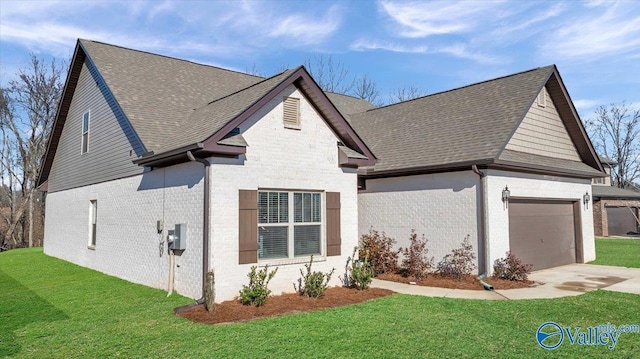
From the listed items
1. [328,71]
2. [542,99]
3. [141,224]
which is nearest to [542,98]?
[542,99]

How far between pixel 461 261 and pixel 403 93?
32.0 meters

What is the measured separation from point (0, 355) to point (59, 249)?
13.4 metres

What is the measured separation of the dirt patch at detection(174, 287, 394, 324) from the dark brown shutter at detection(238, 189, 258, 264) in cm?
95

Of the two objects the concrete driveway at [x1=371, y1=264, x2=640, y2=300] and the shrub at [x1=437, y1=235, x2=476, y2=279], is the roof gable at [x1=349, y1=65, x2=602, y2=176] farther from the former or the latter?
the concrete driveway at [x1=371, y1=264, x2=640, y2=300]

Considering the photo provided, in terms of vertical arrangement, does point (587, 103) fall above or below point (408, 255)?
above

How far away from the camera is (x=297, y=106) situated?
10219 millimetres

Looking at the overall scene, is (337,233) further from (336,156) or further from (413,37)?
(413,37)

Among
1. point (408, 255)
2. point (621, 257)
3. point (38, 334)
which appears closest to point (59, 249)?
point (38, 334)

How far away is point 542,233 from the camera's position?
13875 mm

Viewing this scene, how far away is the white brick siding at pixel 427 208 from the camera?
12.1 m

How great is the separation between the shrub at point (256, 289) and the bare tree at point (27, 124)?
95.0 feet

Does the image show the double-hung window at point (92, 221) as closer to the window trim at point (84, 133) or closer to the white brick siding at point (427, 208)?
the window trim at point (84, 133)

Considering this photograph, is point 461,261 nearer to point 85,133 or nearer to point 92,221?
point 92,221

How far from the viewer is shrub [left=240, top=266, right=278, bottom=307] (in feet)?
27.8
